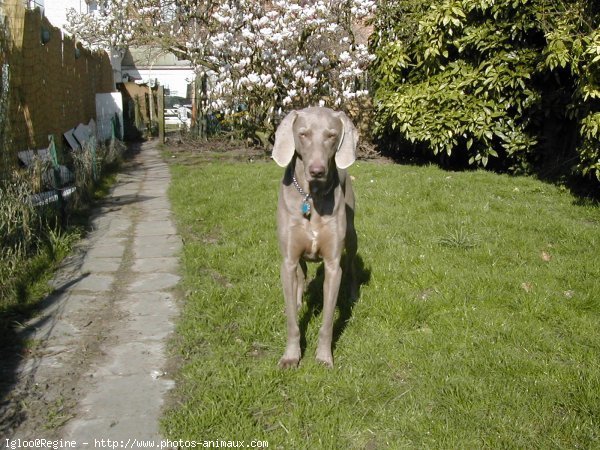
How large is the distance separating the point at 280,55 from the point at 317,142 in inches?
335

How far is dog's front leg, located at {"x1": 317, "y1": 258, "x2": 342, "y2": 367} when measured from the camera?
3312mm

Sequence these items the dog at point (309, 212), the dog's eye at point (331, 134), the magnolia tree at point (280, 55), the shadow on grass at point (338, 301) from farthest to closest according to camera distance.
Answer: the magnolia tree at point (280, 55) < the shadow on grass at point (338, 301) < the dog at point (309, 212) < the dog's eye at point (331, 134)

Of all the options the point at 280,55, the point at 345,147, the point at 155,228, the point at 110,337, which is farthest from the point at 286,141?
the point at 280,55

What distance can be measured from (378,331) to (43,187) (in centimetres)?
442

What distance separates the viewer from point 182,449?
2.49 metres

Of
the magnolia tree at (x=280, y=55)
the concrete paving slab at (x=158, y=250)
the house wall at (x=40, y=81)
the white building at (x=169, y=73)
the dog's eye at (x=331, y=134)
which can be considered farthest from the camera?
the white building at (x=169, y=73)

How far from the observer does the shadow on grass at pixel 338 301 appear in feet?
12.4

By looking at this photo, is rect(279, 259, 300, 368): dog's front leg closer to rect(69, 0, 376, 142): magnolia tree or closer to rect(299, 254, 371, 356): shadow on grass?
rect(299, 254, 371, 356): shadow on grass

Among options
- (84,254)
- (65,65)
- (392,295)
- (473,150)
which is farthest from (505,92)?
(65,65)

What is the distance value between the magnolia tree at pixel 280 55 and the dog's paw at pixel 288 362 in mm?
8248

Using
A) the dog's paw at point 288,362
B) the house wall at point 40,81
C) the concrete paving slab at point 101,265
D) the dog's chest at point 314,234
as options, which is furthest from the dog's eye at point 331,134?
the house wall at point 40,81

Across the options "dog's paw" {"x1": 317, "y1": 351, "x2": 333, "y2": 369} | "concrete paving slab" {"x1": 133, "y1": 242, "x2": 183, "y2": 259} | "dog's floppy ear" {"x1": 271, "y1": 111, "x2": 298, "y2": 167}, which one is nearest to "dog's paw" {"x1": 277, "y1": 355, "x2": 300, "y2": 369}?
"dog's paw" {"x1": 317, "y1": 351, "x2": 333, "y2": 369}

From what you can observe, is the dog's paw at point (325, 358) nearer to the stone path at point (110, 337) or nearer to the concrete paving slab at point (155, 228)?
the stone path at point (110, 337)

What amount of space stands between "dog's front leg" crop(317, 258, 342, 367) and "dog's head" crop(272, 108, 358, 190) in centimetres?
51
